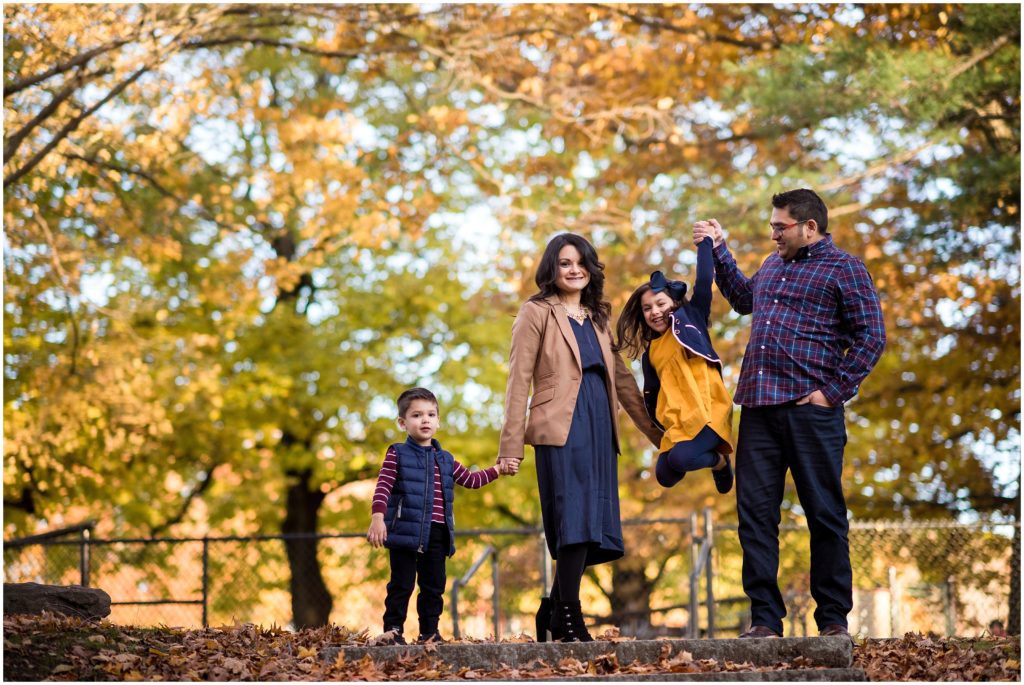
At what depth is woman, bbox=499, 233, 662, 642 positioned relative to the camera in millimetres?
5234

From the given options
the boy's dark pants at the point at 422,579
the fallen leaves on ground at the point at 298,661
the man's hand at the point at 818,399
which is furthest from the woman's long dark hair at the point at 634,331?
the fallen leaves on ground at the point at 298,661

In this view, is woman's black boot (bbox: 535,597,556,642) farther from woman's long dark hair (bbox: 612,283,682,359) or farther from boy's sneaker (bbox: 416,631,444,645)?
woman's long dark hair (bbox: 612,283,682,359)

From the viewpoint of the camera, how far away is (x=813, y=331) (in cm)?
544

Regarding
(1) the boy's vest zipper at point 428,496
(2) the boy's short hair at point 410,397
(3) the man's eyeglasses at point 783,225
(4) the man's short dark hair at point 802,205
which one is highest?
(4) the man's short dark hair at point 802,205

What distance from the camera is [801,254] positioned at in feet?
18.4

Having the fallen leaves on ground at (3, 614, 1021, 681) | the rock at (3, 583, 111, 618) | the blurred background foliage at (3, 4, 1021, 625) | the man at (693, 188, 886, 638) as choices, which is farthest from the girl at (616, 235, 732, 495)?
the blurred background foliage at (3, 4, 1021, 625)

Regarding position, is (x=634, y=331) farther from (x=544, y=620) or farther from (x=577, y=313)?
(x=544, y=620)

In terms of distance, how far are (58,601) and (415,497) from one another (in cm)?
203

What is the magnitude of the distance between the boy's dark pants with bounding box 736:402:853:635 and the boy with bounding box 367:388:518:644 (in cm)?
128

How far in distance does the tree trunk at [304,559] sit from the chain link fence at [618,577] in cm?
60

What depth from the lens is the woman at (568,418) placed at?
17.2 feet

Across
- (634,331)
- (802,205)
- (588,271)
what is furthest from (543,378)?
(802,205)

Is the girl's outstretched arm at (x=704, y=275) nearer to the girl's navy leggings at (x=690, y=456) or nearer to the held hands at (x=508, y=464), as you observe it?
the girl's navy leggings at (x=690, y=456)

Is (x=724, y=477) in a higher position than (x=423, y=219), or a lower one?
lower
